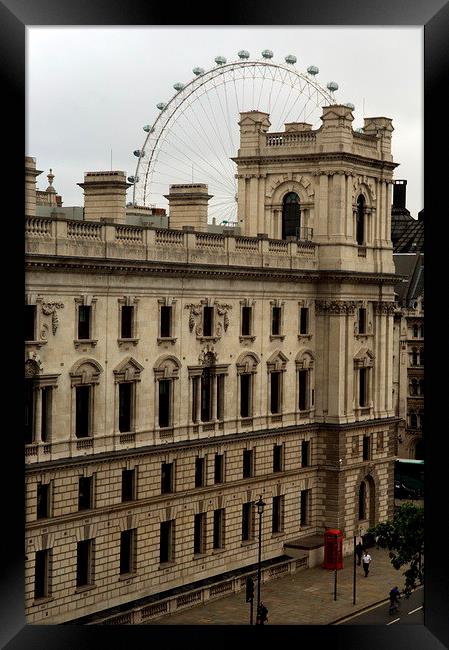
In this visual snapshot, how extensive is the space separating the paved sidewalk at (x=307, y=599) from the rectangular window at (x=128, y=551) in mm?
2573

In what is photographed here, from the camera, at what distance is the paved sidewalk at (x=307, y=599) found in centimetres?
4412

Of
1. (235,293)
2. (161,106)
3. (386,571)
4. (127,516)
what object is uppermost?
(161,106)

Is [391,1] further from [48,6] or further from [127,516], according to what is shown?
[127,516]

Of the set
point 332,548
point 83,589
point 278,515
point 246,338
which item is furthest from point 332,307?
point 83,589

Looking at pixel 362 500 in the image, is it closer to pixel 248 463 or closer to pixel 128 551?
pixel 248 463

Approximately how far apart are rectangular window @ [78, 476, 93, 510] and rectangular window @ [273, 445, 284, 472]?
1275 centimetres

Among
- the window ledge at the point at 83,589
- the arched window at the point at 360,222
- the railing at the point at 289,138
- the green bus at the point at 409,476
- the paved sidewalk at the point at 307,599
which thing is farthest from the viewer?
the green bus at the point at 409,476

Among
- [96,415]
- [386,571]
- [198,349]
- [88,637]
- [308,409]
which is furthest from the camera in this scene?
[308,409]

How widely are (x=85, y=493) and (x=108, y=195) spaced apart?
10.6m

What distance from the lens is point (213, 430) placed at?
50.0m

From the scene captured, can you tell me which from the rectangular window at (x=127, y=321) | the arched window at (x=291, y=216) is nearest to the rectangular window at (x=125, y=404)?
the rectangular window at (x=127, y=321)

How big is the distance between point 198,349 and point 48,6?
36.5 meters

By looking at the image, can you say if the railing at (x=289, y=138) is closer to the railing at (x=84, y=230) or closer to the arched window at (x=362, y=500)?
the arched window at (x=362, y=500)
